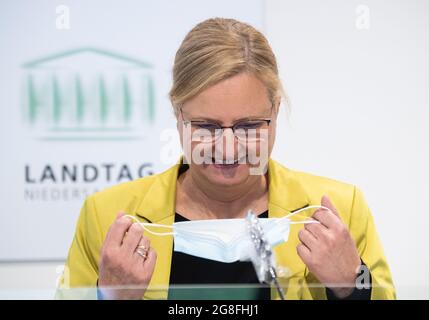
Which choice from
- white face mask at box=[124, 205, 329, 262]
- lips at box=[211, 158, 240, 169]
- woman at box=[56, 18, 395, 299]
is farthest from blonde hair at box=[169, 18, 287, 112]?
white face mask at box=[124, 205, 329, 262]

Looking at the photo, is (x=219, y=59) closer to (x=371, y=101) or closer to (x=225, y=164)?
(x=225, y=164)

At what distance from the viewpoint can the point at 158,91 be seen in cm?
159

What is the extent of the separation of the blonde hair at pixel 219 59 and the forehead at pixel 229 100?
1cm

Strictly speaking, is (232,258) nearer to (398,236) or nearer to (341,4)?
(398,236)

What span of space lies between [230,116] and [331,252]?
0.31 m

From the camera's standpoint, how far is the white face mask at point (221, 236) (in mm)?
1195

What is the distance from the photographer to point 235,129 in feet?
3.89

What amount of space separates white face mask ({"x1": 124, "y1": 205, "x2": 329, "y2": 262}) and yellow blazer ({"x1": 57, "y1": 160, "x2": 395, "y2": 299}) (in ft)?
0.10

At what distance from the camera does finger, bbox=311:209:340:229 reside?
1110 millimetres

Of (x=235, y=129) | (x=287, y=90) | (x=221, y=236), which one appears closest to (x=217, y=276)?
(x=221, y=236)

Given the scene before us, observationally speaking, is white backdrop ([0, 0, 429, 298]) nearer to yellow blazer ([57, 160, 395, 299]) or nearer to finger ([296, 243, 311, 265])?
yellow blazer ([57, 160, 395, 299])

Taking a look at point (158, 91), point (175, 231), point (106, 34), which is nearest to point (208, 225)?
point (175, 231)

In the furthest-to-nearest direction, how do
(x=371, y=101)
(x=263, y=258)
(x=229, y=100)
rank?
(x=371, y=101) < (x=229, y=100) < (x=263, y=258)

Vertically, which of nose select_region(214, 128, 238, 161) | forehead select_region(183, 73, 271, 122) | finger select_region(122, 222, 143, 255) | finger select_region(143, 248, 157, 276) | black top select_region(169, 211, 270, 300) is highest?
forehead select_region(183, 73, 271, 122)
